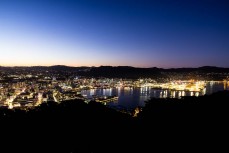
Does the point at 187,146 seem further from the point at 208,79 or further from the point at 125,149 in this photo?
the point at 208,79

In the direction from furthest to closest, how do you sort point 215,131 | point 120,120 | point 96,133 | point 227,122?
point 120,120 → point 96,133 → point 227,122 → point 215,131

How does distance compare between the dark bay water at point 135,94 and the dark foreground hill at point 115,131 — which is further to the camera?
the dark bay water at point 135,94

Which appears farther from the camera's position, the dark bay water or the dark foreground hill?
the dark bay water

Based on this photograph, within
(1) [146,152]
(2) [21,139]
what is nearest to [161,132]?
(1) [146,152]

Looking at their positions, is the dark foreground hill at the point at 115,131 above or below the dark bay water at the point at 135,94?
above

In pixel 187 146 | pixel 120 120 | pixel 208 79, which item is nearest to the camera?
pixel 187 146

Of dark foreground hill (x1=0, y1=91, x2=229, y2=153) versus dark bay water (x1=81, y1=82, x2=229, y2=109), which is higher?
dark foreground hill (x1=0, y1=91, x2=229, y2=153)

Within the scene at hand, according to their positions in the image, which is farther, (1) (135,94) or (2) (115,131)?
(1) (135,94)

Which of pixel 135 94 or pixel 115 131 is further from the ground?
pixel 115 131
